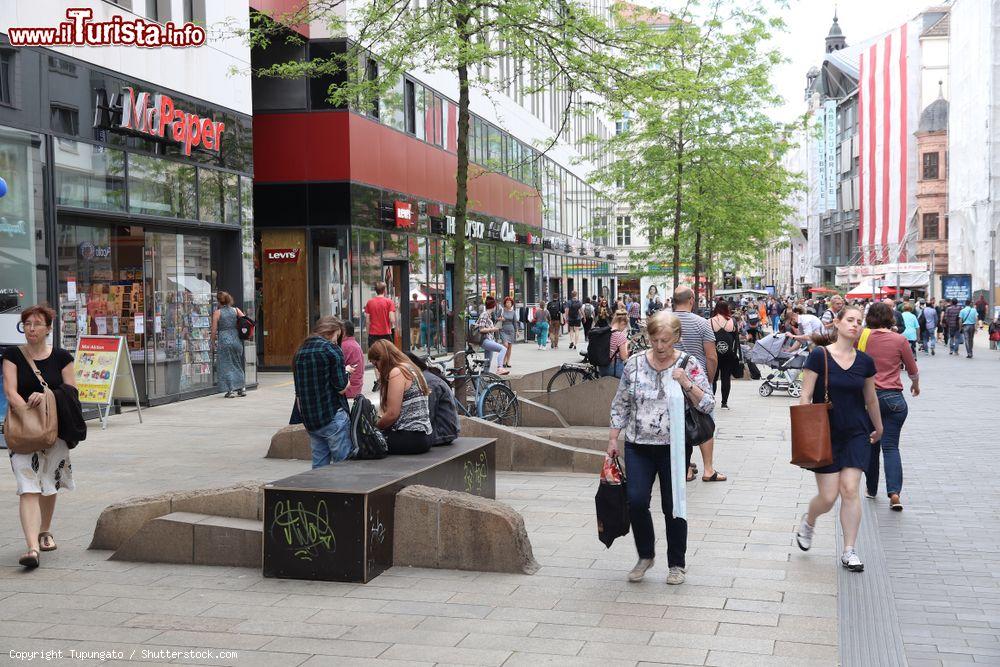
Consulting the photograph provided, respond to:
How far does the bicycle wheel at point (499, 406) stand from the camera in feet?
45.1

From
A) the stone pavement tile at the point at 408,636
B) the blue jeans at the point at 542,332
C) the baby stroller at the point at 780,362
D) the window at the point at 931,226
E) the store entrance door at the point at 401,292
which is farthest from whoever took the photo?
the window at the point at 931,226

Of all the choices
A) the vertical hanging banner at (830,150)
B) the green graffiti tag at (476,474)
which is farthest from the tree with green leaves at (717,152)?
the vertical hanging banner at (830,150)

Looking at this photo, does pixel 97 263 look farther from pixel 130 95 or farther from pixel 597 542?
pixel 597 542

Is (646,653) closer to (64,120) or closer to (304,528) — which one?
(304,528)

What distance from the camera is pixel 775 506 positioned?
939 centimetres

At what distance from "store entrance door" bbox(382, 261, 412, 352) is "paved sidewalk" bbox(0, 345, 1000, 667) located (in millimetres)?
18075

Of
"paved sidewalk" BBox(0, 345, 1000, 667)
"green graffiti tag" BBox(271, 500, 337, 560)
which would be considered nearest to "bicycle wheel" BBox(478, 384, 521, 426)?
"paved sidewalk" BBox(0, 345, 1000, 667)

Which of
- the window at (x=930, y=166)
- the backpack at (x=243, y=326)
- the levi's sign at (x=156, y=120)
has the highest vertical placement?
the window at (x=930, y=166)

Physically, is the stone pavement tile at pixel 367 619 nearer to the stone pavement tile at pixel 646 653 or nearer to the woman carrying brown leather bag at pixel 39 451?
the stone pavement tile at pixel 646 653

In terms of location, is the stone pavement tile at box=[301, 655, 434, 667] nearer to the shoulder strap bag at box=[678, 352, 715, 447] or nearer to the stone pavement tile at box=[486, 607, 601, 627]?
the stone pavement tile at box=[486, 607, 601, 627]

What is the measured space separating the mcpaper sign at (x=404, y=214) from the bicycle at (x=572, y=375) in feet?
37.5

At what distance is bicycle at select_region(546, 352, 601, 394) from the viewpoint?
16828 mm

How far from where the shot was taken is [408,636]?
18.6 feet

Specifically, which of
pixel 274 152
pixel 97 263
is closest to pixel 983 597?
pixel 97 263
